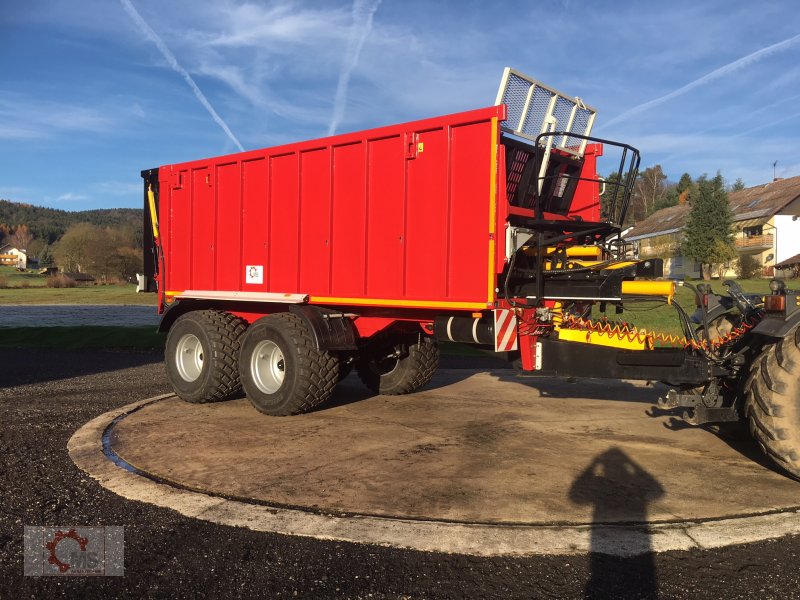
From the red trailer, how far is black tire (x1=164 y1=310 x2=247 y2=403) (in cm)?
2

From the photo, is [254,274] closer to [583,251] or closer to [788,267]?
[583,251]

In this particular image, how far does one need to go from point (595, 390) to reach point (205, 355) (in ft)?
17.2

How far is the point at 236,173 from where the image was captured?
7984mm

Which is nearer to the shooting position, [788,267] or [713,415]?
[713,415]

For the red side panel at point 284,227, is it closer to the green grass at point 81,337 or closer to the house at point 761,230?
the green grass at point 81,337

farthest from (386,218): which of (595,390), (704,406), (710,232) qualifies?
(710,232)

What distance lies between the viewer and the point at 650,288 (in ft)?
17.9

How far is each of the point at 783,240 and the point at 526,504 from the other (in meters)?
48.7

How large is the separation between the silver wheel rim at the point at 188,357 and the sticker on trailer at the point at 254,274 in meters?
1.15

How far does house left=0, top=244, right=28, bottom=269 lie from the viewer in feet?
468

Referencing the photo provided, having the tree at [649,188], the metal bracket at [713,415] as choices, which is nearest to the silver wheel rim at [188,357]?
the metal bracket at [713,415]

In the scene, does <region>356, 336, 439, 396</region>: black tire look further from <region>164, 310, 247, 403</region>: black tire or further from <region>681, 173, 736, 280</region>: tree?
<region>681, 173, 736, 280</region>: tree

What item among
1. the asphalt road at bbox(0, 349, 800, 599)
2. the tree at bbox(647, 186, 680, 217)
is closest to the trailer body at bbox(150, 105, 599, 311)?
the asphalt road at bbox(0, 349, 800, 599)

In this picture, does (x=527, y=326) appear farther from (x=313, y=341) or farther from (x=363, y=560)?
(x=363, y=560)
